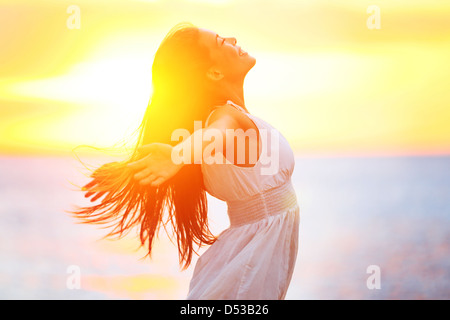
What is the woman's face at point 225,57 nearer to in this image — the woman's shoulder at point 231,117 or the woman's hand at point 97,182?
the woman's shoulder at point 231,117

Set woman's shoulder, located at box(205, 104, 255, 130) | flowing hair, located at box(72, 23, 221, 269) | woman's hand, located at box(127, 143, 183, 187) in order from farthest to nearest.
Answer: flowing hair, located at box(72, 23, 221, 269) < woman's shoulder, located at box(205, 104, 255, 130) < woman's hand, located at box(127, 143, 183, 187)

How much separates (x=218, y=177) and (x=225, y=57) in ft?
1.44

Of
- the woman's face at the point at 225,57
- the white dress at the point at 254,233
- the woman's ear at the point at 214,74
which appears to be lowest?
the white dress at the point at 254,233

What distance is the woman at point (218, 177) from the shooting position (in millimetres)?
1873

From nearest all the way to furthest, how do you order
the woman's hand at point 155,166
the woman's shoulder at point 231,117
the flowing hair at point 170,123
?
the woman's hand at point 155,166
the woman's shoulder at point 231,117
the flowing hair at point 170,123

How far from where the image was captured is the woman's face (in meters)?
2.05

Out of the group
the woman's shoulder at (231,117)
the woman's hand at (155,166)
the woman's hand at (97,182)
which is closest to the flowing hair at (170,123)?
the woman's hand at (97,182)

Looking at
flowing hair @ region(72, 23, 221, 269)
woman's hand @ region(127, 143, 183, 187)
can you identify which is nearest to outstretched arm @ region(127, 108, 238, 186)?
woman's hand @ region(127, 143, 183, 187)

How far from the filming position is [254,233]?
1.93 metres

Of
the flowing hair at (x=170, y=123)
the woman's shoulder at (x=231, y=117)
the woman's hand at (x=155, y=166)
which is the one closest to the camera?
the woman's hand at (x=155, y=166)

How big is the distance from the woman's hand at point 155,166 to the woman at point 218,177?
11cm

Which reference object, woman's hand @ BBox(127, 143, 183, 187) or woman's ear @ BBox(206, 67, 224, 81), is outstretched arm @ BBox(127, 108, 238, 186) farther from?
woman's ear @ BBox(206, 67, 224, 81)

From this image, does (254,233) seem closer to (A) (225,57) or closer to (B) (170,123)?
(B) (170,123)

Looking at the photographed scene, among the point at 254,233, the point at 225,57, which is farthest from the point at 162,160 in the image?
the point at 225,57
